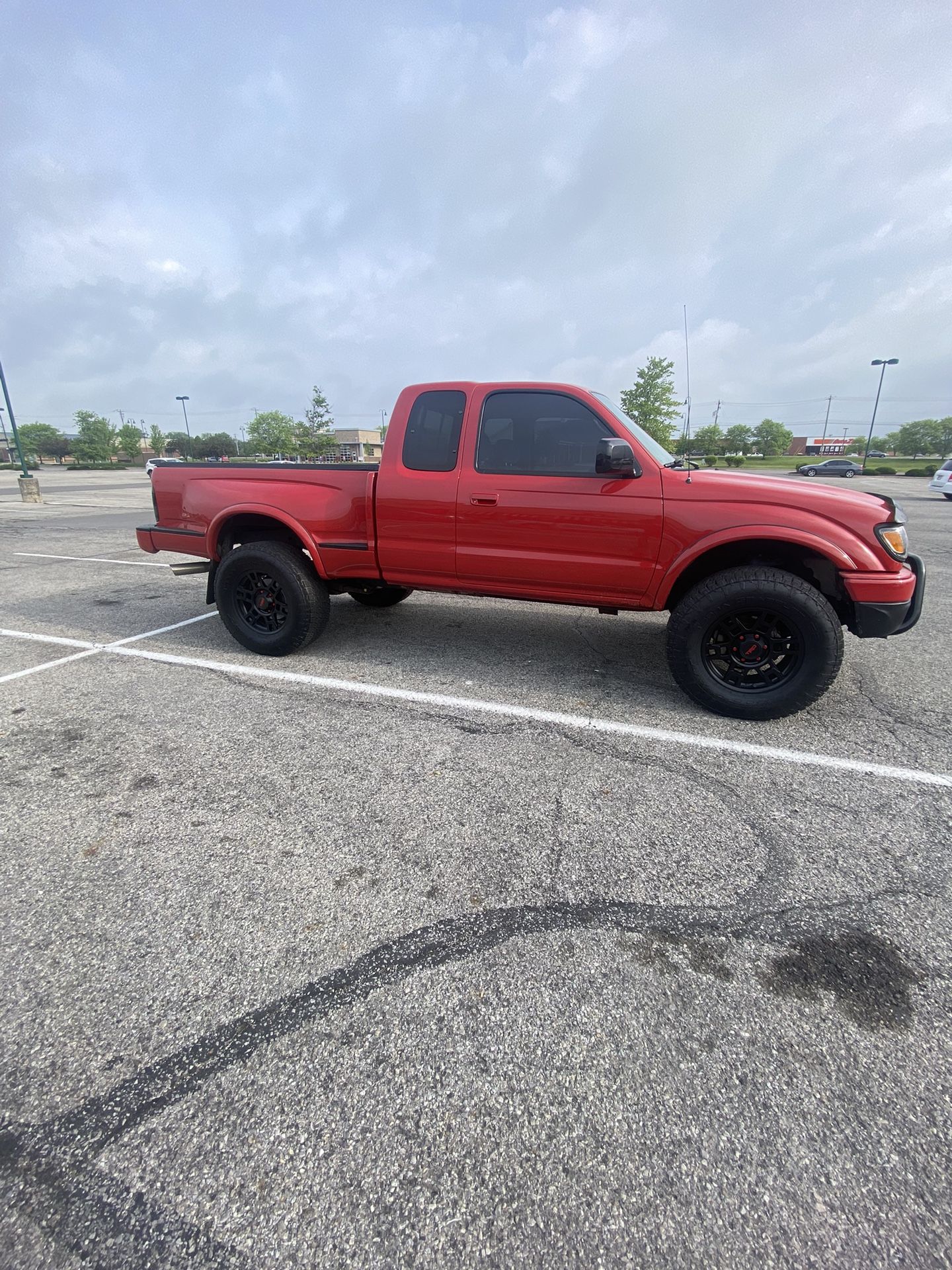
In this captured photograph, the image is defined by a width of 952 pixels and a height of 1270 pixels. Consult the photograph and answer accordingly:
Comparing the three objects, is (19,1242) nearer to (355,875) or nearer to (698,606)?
(355,875)

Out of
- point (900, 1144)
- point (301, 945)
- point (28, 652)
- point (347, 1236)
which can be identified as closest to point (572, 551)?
point (301, 945)

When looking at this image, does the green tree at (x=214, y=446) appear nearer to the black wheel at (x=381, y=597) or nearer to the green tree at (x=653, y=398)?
the green tree at (x=653, y=398)

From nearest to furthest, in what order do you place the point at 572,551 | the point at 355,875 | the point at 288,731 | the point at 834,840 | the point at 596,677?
the point at 355,875 → the point at 834,840 → the point at 288,731 → the point at 572,551 → the point at 596,677

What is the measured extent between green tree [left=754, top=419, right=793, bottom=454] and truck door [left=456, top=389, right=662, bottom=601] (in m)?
100

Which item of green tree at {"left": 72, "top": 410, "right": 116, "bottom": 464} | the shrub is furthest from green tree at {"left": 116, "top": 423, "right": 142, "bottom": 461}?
the shrub

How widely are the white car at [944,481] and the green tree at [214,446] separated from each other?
Answer: 86285 millimetres

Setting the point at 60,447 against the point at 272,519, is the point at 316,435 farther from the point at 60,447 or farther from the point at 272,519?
the point at 60,447

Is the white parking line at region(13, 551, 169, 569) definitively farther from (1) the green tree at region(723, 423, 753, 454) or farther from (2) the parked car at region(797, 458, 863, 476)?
(1) the green tree at region(723, 423, 753, 454)

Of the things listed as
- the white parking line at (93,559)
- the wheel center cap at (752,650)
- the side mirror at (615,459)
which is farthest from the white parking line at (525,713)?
the white parking line at (93,559)

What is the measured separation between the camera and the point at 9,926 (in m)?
1.99

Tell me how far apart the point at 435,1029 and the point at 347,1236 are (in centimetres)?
47

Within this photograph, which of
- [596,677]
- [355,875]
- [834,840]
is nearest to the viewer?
[355,875]

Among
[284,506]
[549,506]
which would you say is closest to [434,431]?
[549,506]

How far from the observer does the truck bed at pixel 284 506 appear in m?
4.15
